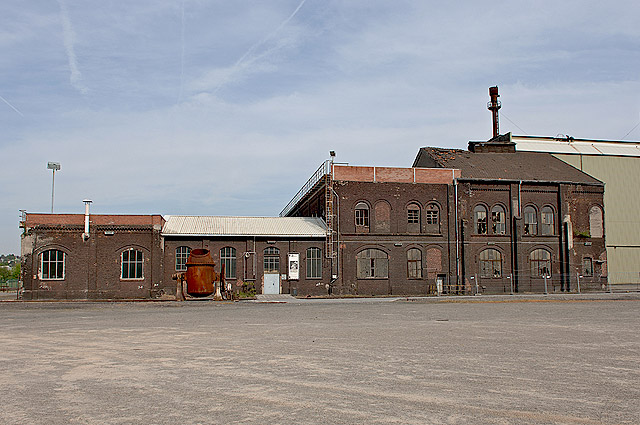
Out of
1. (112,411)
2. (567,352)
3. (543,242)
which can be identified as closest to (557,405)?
(567,352)

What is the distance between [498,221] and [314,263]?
1356 centimetres

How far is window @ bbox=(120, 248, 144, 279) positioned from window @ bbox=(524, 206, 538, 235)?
26124 millimetres

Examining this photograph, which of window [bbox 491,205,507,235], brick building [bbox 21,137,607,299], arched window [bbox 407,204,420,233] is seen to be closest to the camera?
brick building [bbox 21,137,607,299]

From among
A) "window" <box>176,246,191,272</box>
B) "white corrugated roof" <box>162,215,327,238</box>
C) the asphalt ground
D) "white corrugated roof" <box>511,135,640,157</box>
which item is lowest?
the asphalt ground

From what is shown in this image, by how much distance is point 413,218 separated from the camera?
3862cm

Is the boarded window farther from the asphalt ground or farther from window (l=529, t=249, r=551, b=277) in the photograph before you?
the asphalt ground

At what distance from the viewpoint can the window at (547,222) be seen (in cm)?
4025

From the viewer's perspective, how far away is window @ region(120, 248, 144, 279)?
34.0 metres

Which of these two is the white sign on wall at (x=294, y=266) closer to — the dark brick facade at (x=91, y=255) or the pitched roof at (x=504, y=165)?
the dark brick facade at (x=91, y=255)

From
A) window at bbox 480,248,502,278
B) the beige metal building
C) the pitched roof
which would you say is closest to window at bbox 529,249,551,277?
window at bbox 480,248,502,278

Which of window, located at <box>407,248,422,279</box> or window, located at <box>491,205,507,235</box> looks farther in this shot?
window, located at <box>491,205,507,235</box>

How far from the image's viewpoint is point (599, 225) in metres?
41.6

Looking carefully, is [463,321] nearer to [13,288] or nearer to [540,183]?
[540,183]

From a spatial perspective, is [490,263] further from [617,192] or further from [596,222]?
[617,192]
